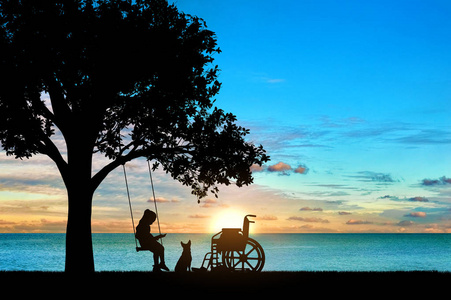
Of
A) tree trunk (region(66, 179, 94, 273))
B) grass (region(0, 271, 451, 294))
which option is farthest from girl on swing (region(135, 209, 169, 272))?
tree trunk (region(66, 179, 94, 273))

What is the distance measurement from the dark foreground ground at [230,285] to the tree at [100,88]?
10.8 ft

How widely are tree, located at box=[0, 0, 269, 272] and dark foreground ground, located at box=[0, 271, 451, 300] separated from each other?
3.29 m

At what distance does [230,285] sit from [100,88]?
9305 millimetres

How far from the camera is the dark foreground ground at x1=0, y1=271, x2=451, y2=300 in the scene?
46.2 feet

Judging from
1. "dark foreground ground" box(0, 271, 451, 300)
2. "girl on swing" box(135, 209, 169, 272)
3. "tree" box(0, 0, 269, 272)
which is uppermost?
"tree" box(0, 0, 269, 272)

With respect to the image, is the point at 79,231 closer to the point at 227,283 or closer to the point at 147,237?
the point at 147,237

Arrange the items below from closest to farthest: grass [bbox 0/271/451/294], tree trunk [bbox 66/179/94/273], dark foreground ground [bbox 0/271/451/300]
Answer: dark foreground ground [bbox 0/271/451/300] → grass [bbox 0/271/451/294] → tree trunk [bbox 66/179/94/273]

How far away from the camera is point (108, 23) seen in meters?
19.2

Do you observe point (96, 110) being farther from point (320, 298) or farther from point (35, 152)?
point (320, 298)

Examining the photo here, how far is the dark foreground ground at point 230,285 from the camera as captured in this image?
14.1 meters

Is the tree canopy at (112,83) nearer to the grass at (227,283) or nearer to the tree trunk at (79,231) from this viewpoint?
the tree trunk at (79,231)

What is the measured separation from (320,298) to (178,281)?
4783mm

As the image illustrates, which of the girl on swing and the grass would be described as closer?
the grass

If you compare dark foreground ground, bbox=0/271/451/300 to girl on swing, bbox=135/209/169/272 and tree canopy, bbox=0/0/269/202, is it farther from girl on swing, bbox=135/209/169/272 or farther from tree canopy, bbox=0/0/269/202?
tree canopy, bbox=0/0/269/202
